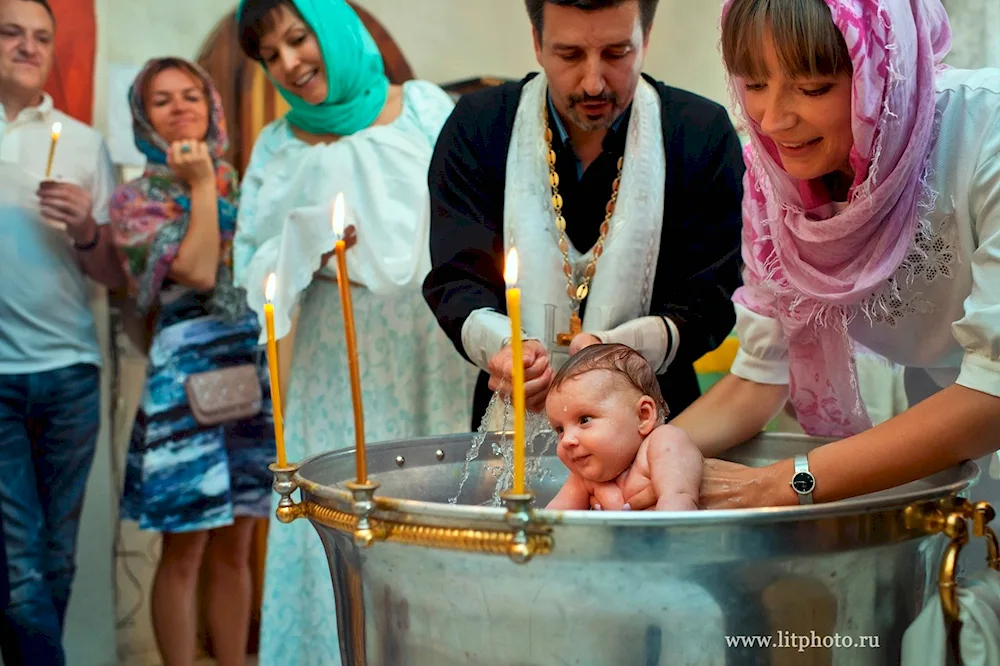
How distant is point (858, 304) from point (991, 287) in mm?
231

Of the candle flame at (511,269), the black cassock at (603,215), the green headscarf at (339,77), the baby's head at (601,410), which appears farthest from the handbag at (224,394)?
the candle flame at (511,269)

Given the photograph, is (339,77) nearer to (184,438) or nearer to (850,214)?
(184,438)

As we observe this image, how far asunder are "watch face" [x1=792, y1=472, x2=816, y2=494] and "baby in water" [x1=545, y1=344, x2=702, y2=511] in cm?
13

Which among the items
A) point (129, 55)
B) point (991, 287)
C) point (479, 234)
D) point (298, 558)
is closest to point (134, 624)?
point (298, 558)

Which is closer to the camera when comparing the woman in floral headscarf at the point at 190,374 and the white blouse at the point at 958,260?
the white blouse at the point at 958,260

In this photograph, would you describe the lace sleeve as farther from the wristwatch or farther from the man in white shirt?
the man in white shirt

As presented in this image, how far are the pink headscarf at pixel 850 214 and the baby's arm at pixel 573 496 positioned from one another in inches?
14.2

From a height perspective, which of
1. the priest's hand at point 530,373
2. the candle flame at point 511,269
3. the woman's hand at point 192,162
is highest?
the woman's hand at point 192,162

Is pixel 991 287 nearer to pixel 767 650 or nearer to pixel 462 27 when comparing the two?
pixel 767 650

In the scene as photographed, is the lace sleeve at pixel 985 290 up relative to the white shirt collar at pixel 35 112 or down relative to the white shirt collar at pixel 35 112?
down

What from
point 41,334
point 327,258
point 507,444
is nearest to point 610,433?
point 507,444

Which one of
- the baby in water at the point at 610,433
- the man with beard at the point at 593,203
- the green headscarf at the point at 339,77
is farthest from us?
the green headscarf at the point at 339,77

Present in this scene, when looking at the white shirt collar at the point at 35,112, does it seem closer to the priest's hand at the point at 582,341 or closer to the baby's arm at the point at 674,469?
the priest's hand at the point at 582,341

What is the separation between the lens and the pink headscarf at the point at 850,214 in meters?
1.04
